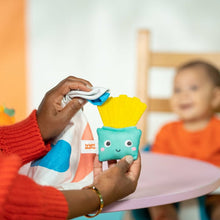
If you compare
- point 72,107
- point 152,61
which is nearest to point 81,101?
point 72,107

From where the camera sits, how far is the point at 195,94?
1.18 m

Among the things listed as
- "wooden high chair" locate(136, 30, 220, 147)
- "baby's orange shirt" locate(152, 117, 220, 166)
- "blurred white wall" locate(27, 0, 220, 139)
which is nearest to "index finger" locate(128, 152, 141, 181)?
"baby's orange shirt" locate(152, 117, 220, 166)

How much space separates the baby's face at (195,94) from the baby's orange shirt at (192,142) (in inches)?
2.1

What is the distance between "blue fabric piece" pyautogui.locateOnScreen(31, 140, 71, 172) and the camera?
1.84ft

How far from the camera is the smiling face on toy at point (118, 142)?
51 centimetres

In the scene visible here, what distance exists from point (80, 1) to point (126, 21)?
290 millimetres

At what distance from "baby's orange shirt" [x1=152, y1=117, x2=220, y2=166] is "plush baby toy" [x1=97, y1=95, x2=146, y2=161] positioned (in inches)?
26.9

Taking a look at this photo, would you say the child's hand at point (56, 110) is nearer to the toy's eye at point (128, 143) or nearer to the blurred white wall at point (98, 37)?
the toy's eye at point (128, 143)

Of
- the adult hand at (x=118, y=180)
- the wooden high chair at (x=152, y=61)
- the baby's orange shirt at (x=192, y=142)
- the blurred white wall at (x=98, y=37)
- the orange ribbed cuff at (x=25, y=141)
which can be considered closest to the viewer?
the adult hand at (x=118, y=180)

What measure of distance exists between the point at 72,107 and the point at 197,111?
71 centimetres

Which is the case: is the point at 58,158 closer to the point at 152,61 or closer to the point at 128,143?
the point at 128,143

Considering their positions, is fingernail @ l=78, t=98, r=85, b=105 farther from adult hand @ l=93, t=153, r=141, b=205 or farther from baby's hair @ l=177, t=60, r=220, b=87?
baby's hair @ l=177, t=60, r=220, b=87

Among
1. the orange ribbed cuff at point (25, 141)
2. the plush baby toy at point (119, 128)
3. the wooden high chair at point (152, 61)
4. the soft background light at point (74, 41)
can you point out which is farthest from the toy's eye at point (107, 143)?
the soft background light at point (74, 41)

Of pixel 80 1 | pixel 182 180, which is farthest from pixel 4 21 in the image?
pixel 182 180
